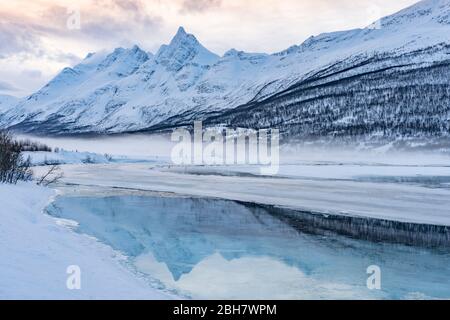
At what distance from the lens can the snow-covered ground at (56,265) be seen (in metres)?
9.37

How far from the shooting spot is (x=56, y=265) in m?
11.5

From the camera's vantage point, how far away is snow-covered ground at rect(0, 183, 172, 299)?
30.8 ft

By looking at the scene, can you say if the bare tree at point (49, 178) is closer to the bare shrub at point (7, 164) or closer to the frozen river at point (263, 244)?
the bare shrub at point (7, 164)

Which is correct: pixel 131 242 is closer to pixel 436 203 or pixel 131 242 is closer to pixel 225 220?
pixel 225 220

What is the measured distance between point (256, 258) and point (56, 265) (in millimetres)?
5632

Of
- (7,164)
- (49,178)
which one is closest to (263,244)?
(7,164)

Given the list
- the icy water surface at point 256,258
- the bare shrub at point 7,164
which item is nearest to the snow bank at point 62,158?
the bare shrub at point 7,164

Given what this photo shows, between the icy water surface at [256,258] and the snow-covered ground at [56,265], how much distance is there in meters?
0.81

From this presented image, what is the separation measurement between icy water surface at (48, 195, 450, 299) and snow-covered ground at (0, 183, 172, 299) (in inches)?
31.7

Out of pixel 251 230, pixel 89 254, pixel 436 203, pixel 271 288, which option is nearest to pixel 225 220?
pixel 251 230

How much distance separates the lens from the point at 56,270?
1100cm

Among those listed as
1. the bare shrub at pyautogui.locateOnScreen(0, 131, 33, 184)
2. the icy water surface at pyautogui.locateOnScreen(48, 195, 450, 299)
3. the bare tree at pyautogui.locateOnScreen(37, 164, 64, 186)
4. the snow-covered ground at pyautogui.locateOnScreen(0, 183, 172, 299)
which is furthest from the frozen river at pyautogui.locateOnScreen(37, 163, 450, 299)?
the bare tree at pyautogui.locateOnScreen(37, 164, 64, 186)

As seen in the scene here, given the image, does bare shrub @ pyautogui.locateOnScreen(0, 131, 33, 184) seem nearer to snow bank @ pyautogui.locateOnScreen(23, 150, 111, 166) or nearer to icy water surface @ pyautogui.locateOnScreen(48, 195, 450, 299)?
icy water surface @ pyautogui.locateOnScreen(48, 195, 450, 299)

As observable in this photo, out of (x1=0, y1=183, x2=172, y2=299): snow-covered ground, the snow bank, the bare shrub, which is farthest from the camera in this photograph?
the snow bank
